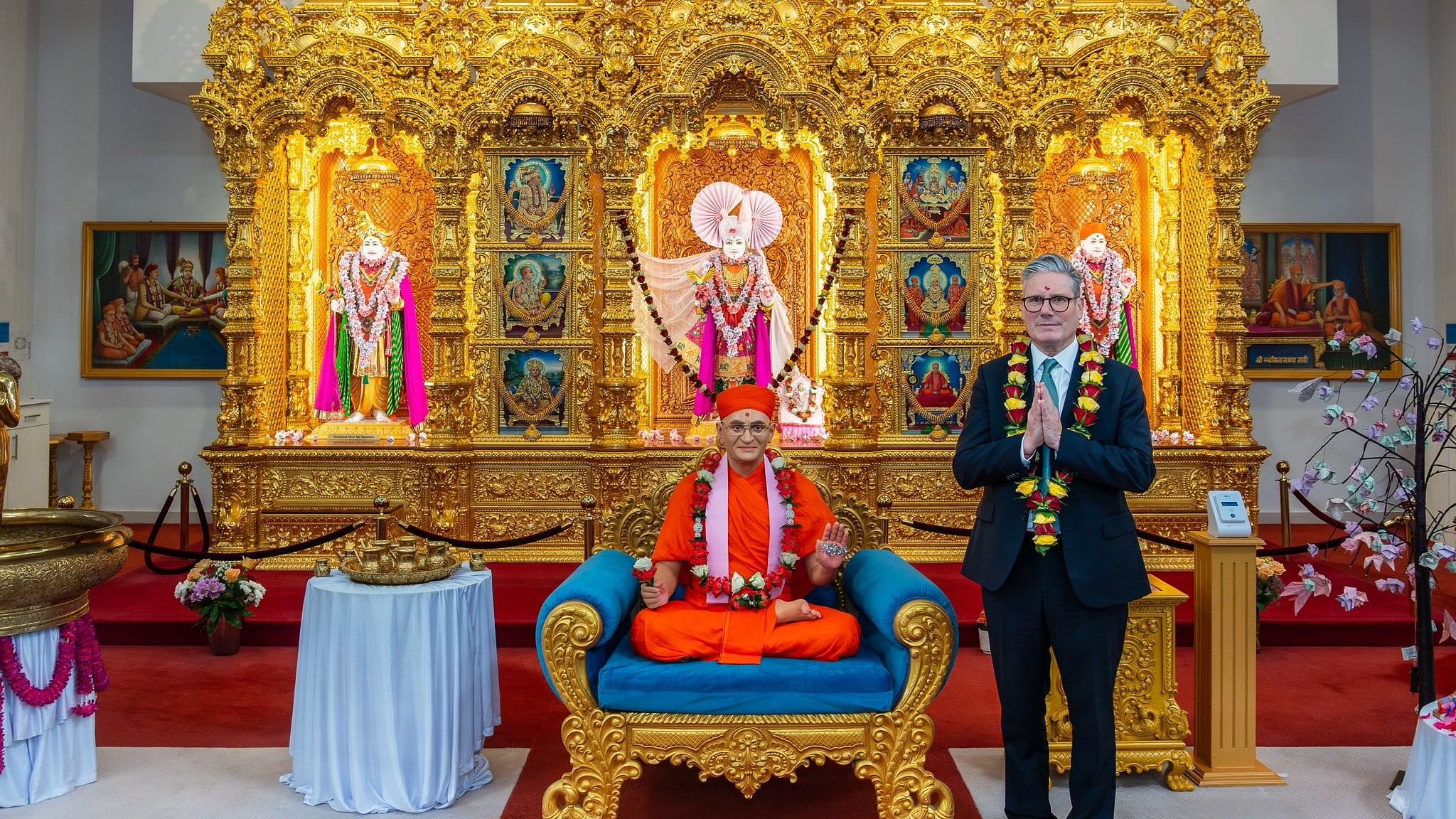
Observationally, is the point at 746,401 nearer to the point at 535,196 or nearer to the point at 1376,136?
the point at 535,196

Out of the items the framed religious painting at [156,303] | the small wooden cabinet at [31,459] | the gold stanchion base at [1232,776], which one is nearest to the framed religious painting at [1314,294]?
the gold stanchion base at [1232,776]

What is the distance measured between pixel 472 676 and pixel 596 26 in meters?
6.18

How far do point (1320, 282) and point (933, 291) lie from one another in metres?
4.43

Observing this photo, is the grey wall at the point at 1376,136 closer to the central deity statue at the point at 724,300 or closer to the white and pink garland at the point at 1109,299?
the white and pink garland at the point at 1109,299

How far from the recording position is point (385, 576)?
15.3 ft

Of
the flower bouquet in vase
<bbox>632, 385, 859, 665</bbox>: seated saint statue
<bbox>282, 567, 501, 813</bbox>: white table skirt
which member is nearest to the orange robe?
<bbox>632, 385, 859, 665</bbox>: seated saint statue

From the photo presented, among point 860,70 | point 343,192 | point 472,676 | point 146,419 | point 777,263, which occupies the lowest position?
point 472,676

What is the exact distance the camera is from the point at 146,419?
10.8 m

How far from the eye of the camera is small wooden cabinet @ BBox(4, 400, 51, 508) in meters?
9.27

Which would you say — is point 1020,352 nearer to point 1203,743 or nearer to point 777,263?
point 1203,743

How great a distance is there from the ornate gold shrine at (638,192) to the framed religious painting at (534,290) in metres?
0.02

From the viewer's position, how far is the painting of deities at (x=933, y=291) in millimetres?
9234

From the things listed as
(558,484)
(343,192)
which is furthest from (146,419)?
(558,484)

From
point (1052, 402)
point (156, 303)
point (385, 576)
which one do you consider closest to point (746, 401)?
point (1052, 402)
